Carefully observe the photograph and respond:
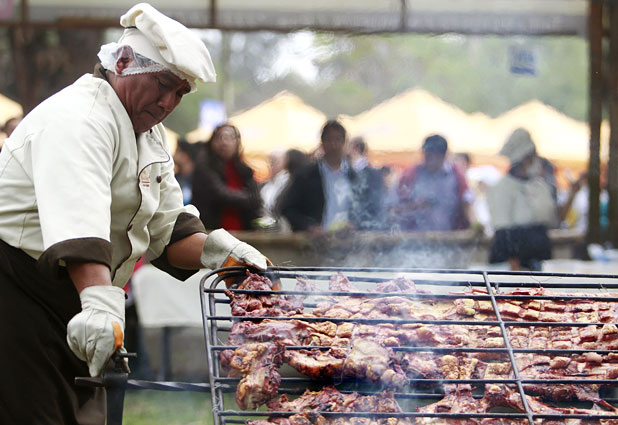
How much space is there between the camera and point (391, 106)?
13.7m

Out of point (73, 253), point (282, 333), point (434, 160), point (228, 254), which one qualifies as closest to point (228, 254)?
point (228, 254)

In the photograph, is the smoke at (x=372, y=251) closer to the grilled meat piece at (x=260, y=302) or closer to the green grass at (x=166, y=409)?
the green grass at (x=166, y=409)

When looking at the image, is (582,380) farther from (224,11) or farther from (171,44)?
(224,11)

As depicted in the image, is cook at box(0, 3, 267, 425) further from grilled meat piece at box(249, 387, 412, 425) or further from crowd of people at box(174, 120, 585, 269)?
crowd of people at box(174, 120, 585, 269)

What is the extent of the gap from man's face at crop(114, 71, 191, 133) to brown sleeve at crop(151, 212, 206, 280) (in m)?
0.61

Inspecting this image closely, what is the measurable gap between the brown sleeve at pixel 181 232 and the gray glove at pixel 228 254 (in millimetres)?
132

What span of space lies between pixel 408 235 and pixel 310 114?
7648 mm

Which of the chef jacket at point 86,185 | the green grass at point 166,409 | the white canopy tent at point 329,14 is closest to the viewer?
the chef jacket at point 86,185

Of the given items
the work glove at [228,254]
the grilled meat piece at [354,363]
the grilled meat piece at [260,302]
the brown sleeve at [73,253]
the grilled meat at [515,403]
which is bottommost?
the grilled meat at [515,403]

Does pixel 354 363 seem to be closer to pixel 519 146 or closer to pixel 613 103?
pixel 519 146

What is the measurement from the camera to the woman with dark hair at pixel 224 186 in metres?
6.95

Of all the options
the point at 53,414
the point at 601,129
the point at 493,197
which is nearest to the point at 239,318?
the point at 53,414

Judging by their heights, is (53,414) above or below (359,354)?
below

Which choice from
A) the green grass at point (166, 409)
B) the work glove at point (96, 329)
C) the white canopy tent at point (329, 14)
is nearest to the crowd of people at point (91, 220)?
the work glove at point (96, 329)
